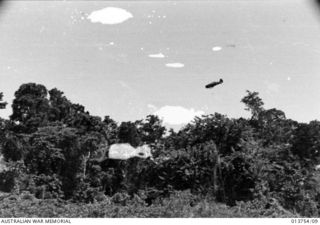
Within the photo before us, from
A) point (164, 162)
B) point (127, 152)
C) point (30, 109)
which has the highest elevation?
point (30, 109)

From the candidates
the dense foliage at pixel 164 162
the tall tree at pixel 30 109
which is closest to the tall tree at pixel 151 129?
the dense foliage at pixel 164 162

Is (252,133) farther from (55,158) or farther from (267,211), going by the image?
(55,158)

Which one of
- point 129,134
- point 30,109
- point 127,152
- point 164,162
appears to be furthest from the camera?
point 30,109

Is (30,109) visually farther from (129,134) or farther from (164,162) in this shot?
(164,162)

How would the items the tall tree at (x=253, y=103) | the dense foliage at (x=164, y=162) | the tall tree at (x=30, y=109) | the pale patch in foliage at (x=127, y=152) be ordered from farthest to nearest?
the tall tree at (x=30, y=109) < the pale patch in foliage at (x=127, y=152) < the dense foliage at (x=164, y=162) < the tall tree at (x=253, y=103)

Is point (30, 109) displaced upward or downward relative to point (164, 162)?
upward

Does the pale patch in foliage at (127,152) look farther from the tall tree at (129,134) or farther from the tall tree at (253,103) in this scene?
the tall tree at (253,103)

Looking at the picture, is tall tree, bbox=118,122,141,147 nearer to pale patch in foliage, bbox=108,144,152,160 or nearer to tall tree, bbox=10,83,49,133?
pale patch in foliage, bbox=108,144,152,160

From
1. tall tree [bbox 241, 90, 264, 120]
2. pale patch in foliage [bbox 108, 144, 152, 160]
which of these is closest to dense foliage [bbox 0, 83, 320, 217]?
tall tree [bbox 241, 90, 264, 120]

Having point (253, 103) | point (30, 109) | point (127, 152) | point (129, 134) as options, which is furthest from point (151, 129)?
point (30, 109)
